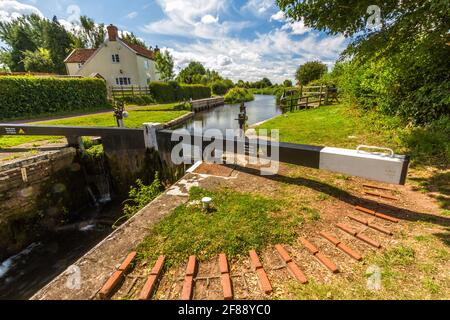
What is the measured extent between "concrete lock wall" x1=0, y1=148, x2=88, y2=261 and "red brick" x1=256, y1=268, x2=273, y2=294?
600cm

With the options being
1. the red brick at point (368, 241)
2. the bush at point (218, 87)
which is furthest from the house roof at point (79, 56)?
the red brick at point (368, 241)

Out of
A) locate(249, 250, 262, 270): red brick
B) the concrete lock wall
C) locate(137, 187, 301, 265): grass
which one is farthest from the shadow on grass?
the concrete lock wall

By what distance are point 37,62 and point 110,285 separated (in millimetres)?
42281

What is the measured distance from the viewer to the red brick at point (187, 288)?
1.89 m

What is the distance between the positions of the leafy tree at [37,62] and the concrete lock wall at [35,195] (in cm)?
3616

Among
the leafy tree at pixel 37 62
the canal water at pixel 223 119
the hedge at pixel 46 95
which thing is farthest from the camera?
the leafy tree at pixel 37 62

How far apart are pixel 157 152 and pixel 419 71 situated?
813 centimetres

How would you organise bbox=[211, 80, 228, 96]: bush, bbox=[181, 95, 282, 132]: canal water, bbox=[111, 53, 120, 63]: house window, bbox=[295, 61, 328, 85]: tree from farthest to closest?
1. bbox=[211, 80, 228, 96]: bush
2. bbox=[295, 61, 328, 85]: tree
3. bbox=[111, 53, 120, 63]: house window
4. bbox=[181, 95, 282, 132]: canal water

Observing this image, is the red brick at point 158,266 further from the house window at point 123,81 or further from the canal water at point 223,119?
the house window at point 123,81

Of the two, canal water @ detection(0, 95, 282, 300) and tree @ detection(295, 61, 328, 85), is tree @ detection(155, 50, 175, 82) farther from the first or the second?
canal water @ detection(0, 95, 282, 300)

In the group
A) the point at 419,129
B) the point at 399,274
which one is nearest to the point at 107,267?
the point at 399,274

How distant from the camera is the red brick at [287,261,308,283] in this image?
2012 millimetres

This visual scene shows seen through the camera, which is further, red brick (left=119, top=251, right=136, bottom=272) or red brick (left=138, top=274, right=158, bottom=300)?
red brick (left=119, top=251, right=136, bottom=272)
